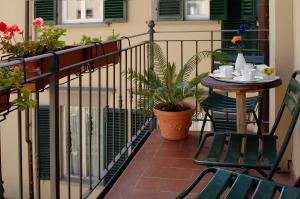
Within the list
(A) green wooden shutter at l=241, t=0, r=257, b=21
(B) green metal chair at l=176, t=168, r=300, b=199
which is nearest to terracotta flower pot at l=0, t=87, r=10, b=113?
(B) green metal chair at l=176, t=168, r=300, b=199

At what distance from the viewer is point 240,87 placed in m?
3.03

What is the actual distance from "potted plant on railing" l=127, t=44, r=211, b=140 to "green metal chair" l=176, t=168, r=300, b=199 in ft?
6.16

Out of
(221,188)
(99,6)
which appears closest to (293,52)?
(221,188)

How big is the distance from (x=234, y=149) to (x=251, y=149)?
0.11 meters

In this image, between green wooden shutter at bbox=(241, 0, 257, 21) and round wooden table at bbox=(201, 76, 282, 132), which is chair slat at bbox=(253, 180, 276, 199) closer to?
round wooden table at bbox=(201, 76, 282, 132)

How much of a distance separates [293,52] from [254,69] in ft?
1.09

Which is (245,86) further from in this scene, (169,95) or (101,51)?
(169,95)

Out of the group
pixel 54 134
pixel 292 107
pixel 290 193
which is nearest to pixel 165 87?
pixel 292 107

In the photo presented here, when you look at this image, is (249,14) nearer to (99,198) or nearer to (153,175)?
(153,175)

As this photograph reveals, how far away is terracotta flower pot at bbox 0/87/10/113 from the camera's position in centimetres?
174

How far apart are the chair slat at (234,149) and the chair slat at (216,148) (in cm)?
5

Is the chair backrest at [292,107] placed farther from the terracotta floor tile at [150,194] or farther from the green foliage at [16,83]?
the green foliage at [16,83]

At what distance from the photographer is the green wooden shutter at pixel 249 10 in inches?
249

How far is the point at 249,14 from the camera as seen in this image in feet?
20.9
